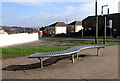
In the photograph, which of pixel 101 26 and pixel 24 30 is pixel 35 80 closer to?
pixel 24 30

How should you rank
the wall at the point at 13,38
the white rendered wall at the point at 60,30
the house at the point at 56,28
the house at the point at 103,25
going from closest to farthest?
the wall at the point at 13,38 < the house at the point at 103,25 < the house at the point at 56,28 < the white rendered wall at the point at 60,30

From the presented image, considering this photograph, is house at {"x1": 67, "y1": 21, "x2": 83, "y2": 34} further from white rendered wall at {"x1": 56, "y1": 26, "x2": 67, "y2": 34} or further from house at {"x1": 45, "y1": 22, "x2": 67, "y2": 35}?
house at {"x1": 45, "y1": 22, "x2": 67, "y2": 35}

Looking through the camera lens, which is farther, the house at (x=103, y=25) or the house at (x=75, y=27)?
the house at (x=75, y=27)

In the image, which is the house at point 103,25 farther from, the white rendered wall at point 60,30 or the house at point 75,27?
the white rendered wall at point 60,30

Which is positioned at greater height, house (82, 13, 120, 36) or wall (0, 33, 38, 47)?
house (82, 13, 120, 36)

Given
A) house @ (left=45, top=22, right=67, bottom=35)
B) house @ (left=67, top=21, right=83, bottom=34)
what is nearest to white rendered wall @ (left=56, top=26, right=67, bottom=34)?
house @ (left=45, top=22, right=67, bottom=35)

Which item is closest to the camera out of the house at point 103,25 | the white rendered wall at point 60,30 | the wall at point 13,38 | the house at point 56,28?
the wall at point 13,38

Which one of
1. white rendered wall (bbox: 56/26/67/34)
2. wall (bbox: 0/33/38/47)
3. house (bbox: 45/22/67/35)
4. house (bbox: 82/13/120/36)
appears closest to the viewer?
wall (bbox: 0/33/38/47)

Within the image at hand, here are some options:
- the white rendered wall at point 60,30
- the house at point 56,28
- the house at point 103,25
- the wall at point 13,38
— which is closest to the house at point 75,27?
the white rendered wall at point 60,30

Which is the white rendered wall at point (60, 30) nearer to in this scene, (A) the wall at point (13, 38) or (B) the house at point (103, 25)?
(B) the house at point (103, 25)

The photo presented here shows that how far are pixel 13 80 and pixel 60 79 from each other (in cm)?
136

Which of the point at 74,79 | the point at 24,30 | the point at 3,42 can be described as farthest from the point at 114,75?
the point at 24,30

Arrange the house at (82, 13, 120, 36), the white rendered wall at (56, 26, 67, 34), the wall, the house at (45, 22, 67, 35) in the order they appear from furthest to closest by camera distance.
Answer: the white rendered wall at (56, 26, 67, 34)
the house at (45, 22, 67, 35)
the house at (82, 13, 120, 36)
the wall

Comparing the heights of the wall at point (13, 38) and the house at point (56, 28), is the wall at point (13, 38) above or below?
below
